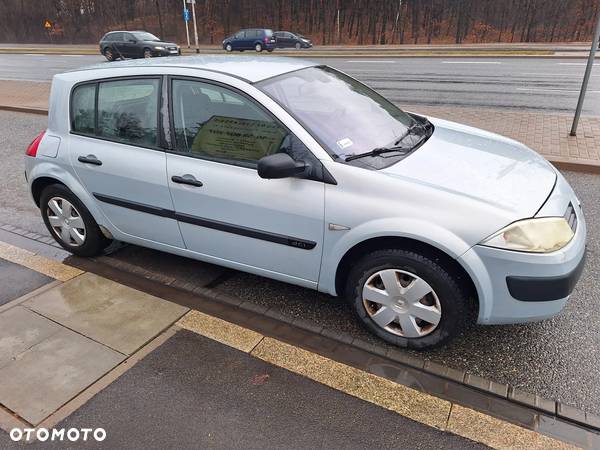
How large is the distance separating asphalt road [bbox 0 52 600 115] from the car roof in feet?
24.4

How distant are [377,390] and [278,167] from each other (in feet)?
4.46

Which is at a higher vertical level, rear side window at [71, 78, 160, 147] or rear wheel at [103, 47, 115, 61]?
rear side window at [71, 78, 160, 147]

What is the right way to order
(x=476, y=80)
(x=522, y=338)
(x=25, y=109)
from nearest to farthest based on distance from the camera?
(x=522, y=338) → (x=25, y=109) → (x=476, y=80)

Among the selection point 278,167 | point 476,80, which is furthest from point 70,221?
point 476,80

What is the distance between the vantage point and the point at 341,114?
120 inches

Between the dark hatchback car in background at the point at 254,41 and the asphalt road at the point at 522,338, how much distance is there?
2639cm

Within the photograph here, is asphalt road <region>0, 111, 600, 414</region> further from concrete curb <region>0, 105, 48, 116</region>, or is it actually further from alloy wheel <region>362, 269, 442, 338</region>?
concrete curb <region>0, 105, 48, 116</region>

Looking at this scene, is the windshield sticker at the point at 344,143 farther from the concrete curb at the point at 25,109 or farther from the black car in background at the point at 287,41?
the black car in background at the point at 287,41

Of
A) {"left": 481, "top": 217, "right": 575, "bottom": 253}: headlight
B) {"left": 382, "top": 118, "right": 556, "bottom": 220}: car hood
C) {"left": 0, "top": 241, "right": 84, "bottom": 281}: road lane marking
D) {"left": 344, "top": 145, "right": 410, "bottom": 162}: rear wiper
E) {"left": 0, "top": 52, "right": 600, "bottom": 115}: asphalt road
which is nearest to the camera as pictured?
{"left": 481, "top": 217, "right": 575, "bottom": 253}: headlight

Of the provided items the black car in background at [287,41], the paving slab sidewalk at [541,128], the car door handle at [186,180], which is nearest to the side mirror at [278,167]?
the car door handle at [186,180]

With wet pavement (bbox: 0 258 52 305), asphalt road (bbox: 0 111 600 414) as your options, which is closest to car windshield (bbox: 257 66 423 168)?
asphalt road (bbox: 0 111 600 414)

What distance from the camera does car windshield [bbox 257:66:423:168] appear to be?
2.77 m

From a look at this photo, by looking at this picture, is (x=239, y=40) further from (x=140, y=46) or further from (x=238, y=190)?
(x=238, y=190)

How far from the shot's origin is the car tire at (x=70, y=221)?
374 cm
